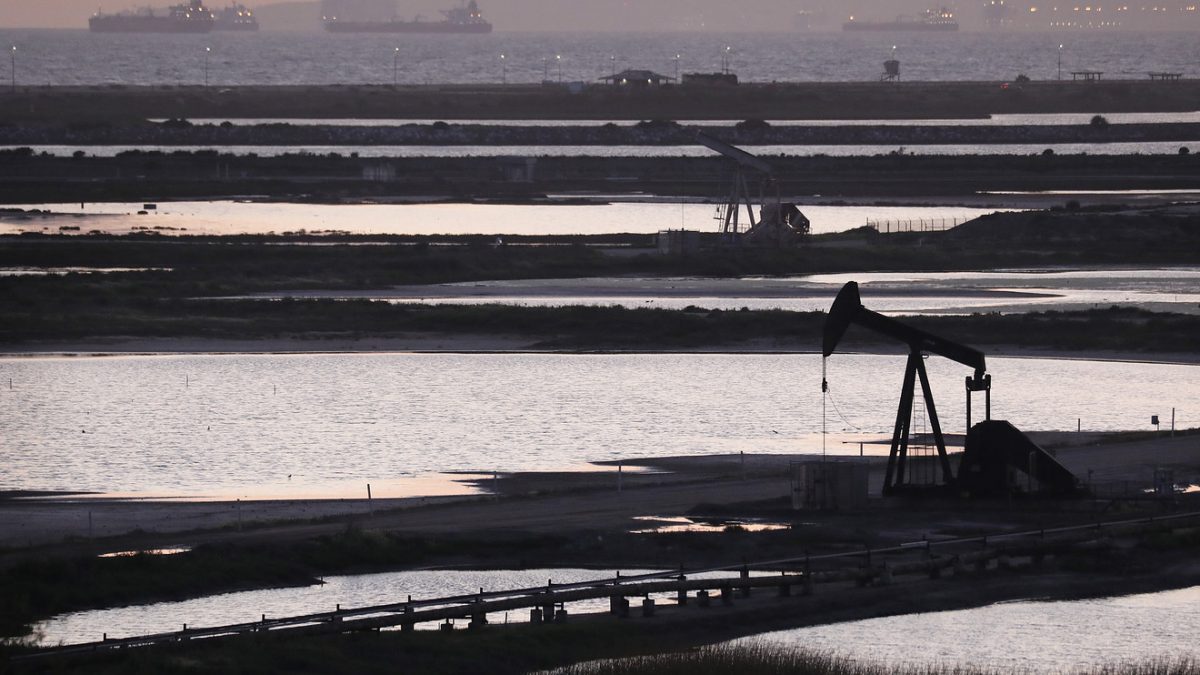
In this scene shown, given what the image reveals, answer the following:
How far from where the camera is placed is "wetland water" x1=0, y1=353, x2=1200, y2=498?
48.8 meters

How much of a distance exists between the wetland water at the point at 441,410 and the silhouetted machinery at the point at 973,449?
23.4ft

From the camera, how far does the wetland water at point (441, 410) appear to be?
48781mm

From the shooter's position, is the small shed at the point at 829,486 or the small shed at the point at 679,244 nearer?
the small shed at the point at 829,486

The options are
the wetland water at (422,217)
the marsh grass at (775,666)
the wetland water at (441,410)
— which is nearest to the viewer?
the marsh grass at (775,666)

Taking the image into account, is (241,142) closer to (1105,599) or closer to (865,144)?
(865,144)

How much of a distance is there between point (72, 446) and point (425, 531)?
49.4ft

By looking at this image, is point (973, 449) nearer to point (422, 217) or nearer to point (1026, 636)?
point (1026, 636)

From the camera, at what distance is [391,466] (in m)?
48.8

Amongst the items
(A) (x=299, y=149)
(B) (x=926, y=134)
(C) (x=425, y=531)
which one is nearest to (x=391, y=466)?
(C) (x=425, y=531)

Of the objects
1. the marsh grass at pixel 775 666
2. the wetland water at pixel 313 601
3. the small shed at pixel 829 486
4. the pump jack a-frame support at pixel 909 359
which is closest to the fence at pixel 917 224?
the pump jack a-frame support at pixel 909 359

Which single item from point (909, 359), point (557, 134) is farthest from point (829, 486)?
point (557, 134)

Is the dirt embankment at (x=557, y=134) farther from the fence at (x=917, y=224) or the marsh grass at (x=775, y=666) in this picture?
the marsh grass at (x=775, y=666)

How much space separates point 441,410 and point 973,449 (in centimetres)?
1912

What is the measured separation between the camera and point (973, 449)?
43.2 m
